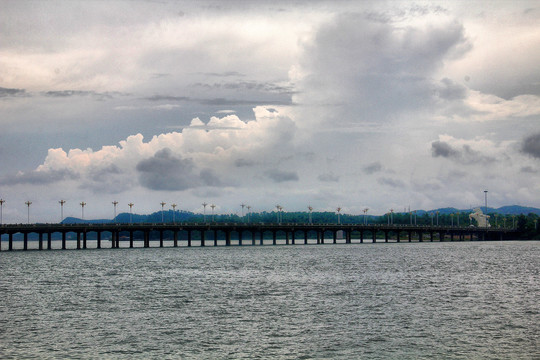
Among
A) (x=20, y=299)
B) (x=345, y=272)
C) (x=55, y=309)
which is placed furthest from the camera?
(x=345, y=272)

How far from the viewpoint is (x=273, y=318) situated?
154ft

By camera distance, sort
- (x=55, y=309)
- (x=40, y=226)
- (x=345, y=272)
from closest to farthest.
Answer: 1. (x=55, y=309)
2. (x=345, y=272)
3. (x=40, y=226)

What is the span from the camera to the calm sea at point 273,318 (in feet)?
117

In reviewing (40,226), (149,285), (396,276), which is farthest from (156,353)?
(40,226)

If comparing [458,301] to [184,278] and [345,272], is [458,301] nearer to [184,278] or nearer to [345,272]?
[345,272]

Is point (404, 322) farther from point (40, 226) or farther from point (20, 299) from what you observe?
point (40, 226)

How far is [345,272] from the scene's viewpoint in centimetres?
9156

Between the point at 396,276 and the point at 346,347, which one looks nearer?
the point at 346,347

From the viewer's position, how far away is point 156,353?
35.2 meters

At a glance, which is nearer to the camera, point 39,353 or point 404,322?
point 39,353

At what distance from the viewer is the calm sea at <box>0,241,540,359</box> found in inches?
1406

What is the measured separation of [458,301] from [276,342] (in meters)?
25.6

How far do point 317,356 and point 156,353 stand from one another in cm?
982

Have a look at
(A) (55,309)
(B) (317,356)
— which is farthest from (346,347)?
(A) (55,309)
